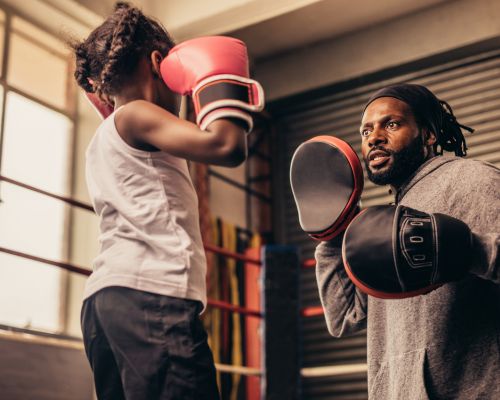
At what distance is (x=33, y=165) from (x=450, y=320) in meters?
2.97

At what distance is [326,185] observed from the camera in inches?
61.9

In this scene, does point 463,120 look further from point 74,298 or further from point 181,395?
point 181,395

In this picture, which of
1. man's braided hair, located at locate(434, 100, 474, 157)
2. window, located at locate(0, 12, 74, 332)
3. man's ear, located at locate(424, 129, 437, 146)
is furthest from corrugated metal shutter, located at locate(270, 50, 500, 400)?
man's ear, located at locate(424, 129, 437, 146)

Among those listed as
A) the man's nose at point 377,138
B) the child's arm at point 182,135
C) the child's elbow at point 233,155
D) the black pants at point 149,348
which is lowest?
the black pants at point 149,348

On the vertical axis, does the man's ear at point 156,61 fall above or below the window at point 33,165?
below

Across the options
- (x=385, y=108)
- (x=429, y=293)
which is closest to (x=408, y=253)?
(x=429, y=293)

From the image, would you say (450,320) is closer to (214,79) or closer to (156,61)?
(214,79)

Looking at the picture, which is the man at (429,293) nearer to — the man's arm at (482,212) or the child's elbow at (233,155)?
the man's arm at (482,212)

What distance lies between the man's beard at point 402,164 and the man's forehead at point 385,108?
0.06 m

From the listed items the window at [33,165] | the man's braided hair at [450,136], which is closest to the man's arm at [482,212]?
the man's braided hair at [450,136]

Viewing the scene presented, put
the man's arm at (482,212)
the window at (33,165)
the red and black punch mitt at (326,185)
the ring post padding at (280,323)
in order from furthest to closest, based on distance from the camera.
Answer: the window at (33,165) → the ring post padding at (280,323) → the red and black punch mitt at (326,185) → the man's arm at (482,212)

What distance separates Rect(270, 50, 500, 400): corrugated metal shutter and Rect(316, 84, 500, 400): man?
9.48 ft

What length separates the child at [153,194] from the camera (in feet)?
4.09

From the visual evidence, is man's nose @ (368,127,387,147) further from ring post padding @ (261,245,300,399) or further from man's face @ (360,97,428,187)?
ring post padding @ (261,245,300,399)
